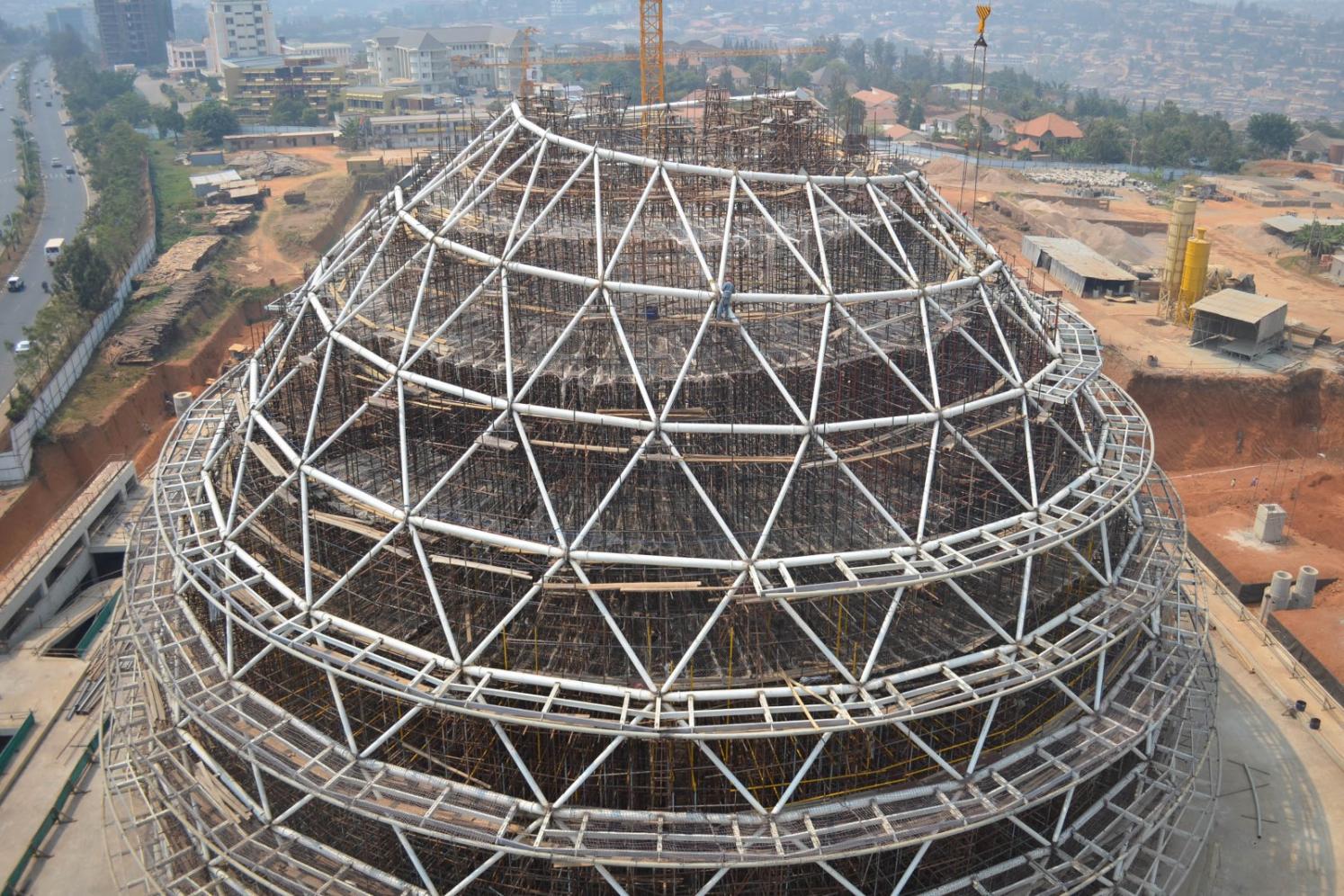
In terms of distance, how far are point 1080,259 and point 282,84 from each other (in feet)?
429

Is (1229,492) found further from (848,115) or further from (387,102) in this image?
(387,102)

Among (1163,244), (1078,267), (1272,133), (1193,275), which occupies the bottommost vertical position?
(1163,244)

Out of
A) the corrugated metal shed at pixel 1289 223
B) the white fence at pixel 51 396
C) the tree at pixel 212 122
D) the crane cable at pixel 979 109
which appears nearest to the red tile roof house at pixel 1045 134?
the crane cable at pixel 979 109

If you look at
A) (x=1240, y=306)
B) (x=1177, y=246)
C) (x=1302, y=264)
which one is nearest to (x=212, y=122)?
(x=1177, y=246)

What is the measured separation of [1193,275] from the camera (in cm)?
6644

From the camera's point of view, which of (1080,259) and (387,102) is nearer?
(1080,259)

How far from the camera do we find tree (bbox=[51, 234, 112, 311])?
65.6 metres

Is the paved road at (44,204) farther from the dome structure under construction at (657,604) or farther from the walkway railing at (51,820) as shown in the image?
the dome structure under construction at (657,604)

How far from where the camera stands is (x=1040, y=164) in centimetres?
13225

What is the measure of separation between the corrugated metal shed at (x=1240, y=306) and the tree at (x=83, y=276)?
2739 inches

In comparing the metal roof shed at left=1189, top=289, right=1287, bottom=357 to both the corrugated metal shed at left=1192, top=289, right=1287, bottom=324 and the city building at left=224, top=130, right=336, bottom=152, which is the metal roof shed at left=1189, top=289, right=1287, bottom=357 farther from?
the city building at left=224, top=130, right=336, bottom=152

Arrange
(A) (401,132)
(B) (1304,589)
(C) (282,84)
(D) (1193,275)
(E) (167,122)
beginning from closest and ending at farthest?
(B) (1304,589), (D) (1193,275), (A) (401,132), (E) (167,122), (C) (282,84)

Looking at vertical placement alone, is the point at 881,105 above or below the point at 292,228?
above

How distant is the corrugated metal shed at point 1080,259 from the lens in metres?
74.6
